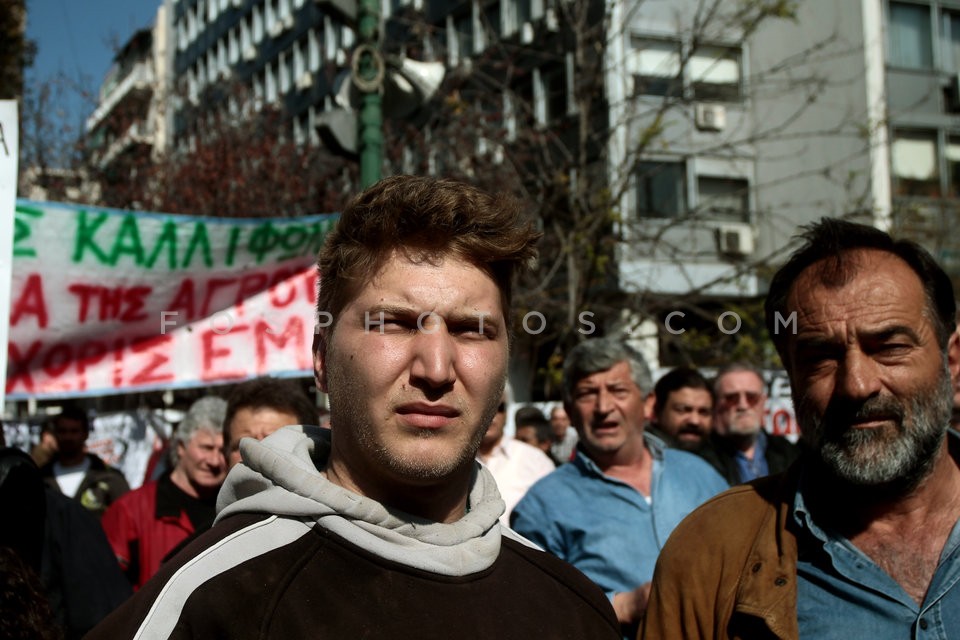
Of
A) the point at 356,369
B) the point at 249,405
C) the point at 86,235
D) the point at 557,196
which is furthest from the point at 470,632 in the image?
the point at 557,196

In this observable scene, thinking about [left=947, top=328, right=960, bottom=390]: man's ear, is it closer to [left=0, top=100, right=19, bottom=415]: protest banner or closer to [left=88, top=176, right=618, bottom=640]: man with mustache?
[left=88, top=176, right=618, bottom=640]: man with mustache

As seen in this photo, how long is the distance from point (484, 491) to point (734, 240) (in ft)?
59.7

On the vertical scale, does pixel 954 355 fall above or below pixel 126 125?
below

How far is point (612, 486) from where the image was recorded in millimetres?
4082

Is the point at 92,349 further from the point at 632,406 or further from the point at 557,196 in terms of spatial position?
Result: the point at 557,196

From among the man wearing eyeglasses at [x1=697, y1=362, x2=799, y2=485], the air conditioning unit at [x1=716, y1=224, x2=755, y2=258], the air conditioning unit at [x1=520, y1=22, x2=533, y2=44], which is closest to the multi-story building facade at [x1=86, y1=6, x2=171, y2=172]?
the air conditioning unit at [x1=520, y1=22, x2=533, y2=44]

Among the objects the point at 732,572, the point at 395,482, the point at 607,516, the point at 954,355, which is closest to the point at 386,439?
the point at 395,482

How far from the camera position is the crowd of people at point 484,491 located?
1916 mm

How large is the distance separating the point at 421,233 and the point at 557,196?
1005 cm

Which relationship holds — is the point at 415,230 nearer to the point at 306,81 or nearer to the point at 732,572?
the point at 732,572

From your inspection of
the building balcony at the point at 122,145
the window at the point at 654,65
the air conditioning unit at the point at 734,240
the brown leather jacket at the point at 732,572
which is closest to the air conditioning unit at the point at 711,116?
the window at the point at 654,65

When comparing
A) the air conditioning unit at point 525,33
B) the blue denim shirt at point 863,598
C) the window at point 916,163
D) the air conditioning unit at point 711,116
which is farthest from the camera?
the window at point 916,163

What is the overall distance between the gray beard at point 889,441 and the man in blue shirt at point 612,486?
1243 millimetres

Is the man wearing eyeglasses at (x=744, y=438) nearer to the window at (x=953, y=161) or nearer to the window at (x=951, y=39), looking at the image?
the window at (x=953, y=161)
